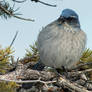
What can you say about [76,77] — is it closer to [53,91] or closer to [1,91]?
[53,91]

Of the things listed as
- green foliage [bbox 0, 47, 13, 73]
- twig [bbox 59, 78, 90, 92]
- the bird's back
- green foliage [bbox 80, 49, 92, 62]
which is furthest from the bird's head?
green foliage [bbox 0, 47, 13, 73]

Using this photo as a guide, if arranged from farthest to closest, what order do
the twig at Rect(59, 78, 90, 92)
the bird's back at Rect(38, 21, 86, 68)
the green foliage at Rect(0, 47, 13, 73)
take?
the bird's back at Rect(38, 21, 86, 68)
the twig at Rect(59, 78, 90, 92)
the green foliage at Rect(0, 47, 13, 73)

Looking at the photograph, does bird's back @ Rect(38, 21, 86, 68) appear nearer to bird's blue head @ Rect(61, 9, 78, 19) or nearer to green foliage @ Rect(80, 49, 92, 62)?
bird's blue head @ Rect(61, 9, 78, 19)

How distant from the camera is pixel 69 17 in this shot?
4301 mm

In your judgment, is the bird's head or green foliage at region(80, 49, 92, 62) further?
green foliage at region(80, 49, 92, 62)

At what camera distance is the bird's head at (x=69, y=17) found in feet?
13.8

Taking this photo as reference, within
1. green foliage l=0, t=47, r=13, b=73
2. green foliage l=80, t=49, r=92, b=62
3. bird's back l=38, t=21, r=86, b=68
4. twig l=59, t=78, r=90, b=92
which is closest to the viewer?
green foliage l=0, t=47, r=13, b=73

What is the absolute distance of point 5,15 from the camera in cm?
389

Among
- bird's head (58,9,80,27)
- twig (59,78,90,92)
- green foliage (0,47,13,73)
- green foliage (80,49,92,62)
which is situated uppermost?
bird's head (58,9,80,27)

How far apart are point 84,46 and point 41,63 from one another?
3.00ft

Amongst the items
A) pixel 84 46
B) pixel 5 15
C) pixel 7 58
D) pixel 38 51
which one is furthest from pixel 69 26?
pixel 7 58

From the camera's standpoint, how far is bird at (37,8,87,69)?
416 cm

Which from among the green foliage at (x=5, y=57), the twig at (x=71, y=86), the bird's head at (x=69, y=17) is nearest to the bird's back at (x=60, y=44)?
the bird's head at (x=69, y=17)

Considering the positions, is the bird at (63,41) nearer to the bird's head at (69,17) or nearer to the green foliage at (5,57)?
the bird's head at (69,17)
